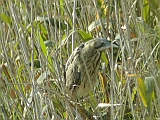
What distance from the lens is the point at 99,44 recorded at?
1.81m

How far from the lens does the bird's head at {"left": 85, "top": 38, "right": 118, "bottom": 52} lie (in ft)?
5.51

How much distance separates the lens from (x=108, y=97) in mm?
1795

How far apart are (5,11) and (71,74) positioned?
21.0 inches

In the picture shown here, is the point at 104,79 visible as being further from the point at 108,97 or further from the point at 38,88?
the point at 38,88

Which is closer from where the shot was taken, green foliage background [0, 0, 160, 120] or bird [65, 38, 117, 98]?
green foliage background [0, 0, 160, 120]

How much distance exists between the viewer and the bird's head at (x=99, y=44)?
1.68 meters

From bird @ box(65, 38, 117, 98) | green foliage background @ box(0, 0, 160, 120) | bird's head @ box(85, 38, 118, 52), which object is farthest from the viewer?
bird @ box(65, 38, 117, 98)

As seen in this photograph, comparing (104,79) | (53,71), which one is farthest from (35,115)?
(104,79)

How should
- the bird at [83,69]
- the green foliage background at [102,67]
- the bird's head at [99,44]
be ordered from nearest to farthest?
the green foliage background at [102,67], the bird's head at [99,44], the bird at [83,69]

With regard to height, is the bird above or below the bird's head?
below

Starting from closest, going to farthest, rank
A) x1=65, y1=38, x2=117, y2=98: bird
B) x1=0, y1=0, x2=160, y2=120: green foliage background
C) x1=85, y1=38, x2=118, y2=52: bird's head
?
1. x1=0, y1=0, x2=160, y2=120: green foliage background
2. x1=85, y1=38, x2=118, y2=52: bird's head
3. x1=65, y1=38, x2=117, y2=98: bird

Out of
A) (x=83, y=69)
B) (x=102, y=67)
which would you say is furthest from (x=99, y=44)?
(x=83, y=69)

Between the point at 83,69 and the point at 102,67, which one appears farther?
the point at 83,69

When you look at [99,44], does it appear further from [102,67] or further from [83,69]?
[83,69]
